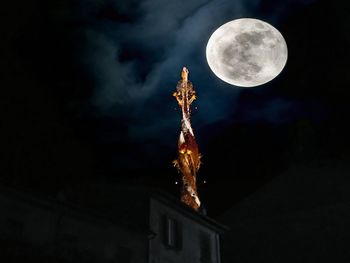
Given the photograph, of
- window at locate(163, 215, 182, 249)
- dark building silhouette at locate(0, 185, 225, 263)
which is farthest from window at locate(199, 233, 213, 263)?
window at locate(163, 215, 182, 249)

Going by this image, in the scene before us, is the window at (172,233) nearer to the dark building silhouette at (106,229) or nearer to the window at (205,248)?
the dark building silhouette at (106,229)

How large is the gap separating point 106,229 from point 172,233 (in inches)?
183

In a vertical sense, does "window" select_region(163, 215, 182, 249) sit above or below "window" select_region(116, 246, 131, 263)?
above

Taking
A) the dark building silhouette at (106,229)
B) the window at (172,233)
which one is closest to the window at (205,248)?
the dark building silhouette at (106,229)

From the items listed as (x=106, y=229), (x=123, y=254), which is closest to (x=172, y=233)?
(x=123, y=254)

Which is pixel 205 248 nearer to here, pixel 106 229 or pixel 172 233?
pixel 172 233

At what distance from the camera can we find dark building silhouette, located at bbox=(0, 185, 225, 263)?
68.5 feet

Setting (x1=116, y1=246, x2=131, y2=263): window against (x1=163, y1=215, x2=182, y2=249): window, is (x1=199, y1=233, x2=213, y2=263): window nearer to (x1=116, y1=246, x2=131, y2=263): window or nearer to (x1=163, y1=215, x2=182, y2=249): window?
(x1=163, y1=215, x2=182, y2=249): window

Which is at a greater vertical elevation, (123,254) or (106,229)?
(106,229)

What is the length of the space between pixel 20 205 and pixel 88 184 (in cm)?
686

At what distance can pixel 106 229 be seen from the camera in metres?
24.0

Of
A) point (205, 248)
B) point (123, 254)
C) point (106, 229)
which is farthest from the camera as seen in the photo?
point (205, 248)

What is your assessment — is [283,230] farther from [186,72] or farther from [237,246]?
[186,72]

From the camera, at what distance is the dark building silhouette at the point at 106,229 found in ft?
68.5
